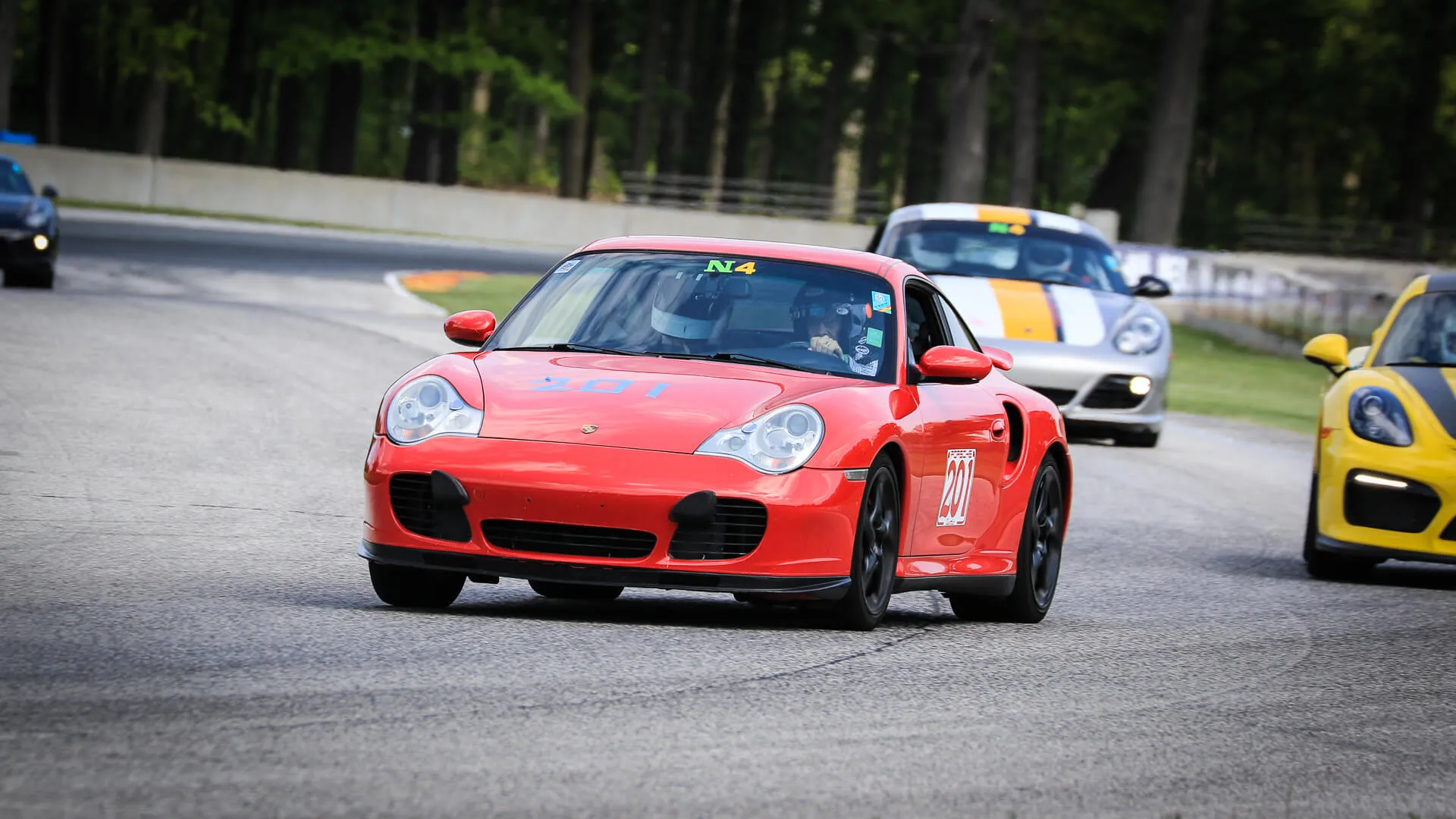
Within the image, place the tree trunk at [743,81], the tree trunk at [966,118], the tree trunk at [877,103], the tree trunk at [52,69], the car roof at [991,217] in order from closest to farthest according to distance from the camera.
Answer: the car roof at [991,217] < the tree trunk at [966,118] < the tree trunk at [52,69] < the tree trunk at [743,81] < the tree trunk at [877,103]

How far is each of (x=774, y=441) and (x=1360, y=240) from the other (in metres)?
53.3

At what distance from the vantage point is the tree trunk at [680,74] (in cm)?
7519

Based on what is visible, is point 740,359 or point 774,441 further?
point 740,359

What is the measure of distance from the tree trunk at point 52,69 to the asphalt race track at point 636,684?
189 feet

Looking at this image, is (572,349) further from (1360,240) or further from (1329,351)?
(1360,240)

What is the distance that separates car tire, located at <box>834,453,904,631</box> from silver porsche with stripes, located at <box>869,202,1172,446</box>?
8.59 metres

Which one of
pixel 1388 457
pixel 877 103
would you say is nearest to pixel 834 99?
pixel 877 103

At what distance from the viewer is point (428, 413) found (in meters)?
7.60

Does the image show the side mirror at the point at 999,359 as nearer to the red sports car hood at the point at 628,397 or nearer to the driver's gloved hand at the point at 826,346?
the driver's gloved hand at the point at 826,346

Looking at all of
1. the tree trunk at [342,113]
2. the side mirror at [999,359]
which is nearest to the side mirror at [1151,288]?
the side mirror at [999,359]

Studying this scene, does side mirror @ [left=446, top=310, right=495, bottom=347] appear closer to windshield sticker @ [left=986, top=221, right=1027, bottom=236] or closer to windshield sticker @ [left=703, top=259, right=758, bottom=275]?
windshield sticker @ [left=703, top=259, right=758, bottom=275]

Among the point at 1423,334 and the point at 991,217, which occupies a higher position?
the point at 991,217

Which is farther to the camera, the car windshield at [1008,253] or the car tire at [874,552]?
the car windshield at [1008,253]

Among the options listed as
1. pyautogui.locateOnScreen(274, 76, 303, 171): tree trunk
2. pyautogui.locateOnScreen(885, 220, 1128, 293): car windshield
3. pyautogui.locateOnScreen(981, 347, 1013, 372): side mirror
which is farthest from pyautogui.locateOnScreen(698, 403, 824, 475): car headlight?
pyautogui.locateOnScreen(274, 76, 303, 171): tree trunk
